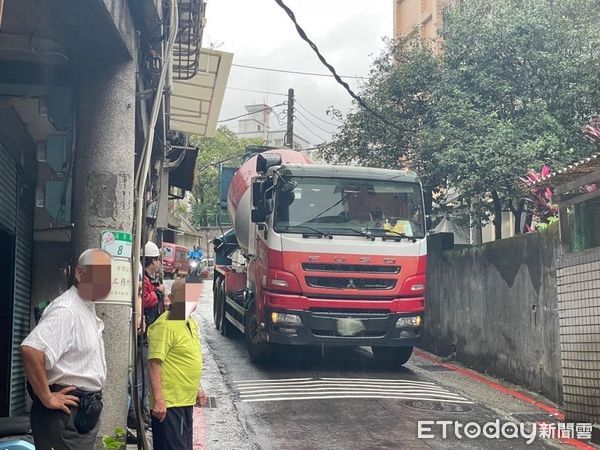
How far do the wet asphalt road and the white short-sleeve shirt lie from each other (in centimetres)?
291

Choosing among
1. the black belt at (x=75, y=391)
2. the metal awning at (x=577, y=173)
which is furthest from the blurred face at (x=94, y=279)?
the metal awning at (x=577, y=173)

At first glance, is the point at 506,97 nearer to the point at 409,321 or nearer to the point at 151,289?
the point at 409,321

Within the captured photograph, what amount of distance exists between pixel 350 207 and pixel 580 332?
3779 mm

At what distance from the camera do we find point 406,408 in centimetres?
796

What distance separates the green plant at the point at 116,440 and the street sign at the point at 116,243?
4.10 feet

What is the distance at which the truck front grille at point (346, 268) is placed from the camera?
31.4 ft

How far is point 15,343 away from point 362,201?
16.5 feet

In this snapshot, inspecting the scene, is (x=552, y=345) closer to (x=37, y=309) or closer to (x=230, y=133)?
(x=37, y=309)

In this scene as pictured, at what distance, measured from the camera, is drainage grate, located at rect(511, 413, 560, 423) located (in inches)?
301

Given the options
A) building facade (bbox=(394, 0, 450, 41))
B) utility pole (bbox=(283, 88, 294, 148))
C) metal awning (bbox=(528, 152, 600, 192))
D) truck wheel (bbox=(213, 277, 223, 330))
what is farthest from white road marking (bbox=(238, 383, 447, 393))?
utility pole (bbox=(283, 88, 294, 148))

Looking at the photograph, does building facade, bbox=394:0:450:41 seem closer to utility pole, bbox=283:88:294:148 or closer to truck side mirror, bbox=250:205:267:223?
utility pole, bbox=283:88:294:148

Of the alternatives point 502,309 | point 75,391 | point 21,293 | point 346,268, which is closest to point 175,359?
point 75,391

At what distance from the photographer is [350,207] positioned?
993cm

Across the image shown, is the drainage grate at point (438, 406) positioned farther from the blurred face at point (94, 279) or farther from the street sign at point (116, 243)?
the blurred face at point (94, 279)
